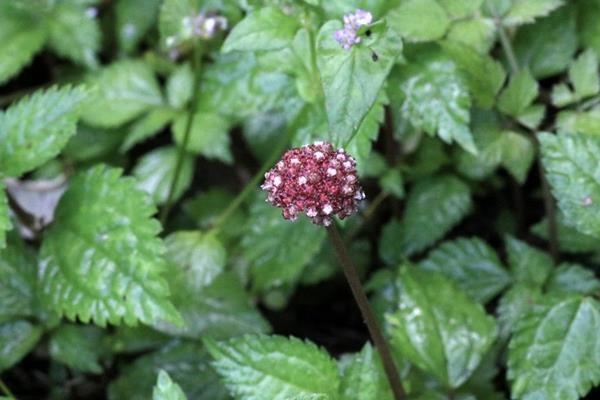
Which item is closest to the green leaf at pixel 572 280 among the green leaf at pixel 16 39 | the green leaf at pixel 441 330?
the green leaf at pixel 441 330

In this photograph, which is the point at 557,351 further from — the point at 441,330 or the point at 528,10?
the point at 528,10

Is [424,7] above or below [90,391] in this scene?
above

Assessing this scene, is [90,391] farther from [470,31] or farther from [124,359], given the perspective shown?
[470,31]

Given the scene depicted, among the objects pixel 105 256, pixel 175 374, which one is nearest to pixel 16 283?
pixel 105 256

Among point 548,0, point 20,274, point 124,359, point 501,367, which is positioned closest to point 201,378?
point 124,359

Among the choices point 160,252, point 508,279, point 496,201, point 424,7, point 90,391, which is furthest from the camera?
point 496,201

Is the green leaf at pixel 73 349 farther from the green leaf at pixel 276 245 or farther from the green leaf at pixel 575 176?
the green leaf at pixel 575 176
